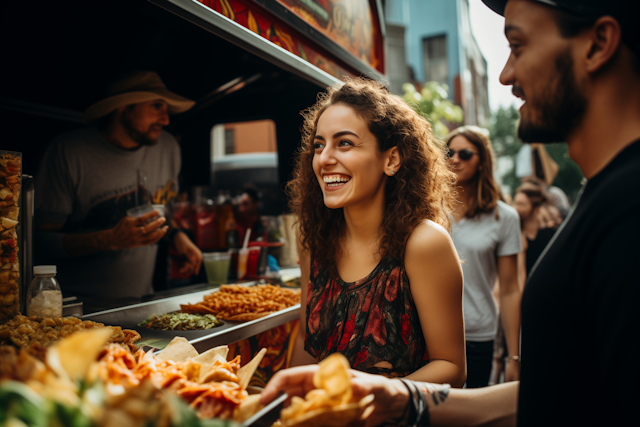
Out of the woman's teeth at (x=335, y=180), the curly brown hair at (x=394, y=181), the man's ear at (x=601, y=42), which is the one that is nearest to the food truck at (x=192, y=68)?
the curly brown hair at (x=394, y=181)

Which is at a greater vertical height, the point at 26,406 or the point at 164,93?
the point at 164,93

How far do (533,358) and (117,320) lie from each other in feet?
6.92

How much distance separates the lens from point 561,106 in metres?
0.96

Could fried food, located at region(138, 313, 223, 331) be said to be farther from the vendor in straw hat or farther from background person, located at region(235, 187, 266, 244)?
background person, located at region(235, 187, 266, 244)

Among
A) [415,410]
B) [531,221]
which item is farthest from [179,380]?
[531,221]

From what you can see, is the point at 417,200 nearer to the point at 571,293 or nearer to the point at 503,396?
the point at 503,396

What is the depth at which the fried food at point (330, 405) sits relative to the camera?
876mm

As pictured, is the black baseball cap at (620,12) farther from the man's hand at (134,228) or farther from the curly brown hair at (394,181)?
the man's hand at (134,228)

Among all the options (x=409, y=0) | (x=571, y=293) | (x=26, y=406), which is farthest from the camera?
(x=409, y=0)

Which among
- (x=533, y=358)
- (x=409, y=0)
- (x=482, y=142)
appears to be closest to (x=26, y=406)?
(x=533, y=358)

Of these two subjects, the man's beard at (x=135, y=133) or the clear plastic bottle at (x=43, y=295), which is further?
the man's beard at (x=135, y=133)

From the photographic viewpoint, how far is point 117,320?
2307 millimetres

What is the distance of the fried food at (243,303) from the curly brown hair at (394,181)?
25.2 inches

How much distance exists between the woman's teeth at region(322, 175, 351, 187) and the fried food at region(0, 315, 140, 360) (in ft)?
3.42
